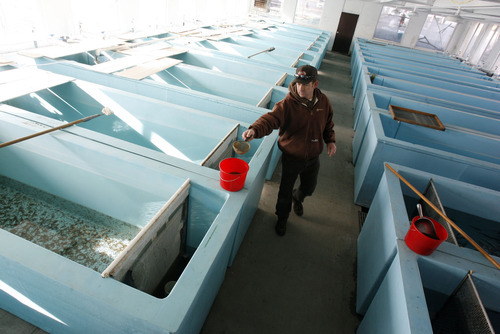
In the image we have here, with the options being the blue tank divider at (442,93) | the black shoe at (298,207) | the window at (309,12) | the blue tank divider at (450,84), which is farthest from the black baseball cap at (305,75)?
the window at (309,12)

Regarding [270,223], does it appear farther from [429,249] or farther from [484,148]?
[484,148]

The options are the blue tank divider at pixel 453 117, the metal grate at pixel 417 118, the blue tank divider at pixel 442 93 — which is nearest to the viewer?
the metal grate at pixel 417 118

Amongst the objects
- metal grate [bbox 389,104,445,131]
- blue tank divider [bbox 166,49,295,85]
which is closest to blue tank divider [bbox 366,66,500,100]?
metal grate [bbox 389,104,445,131]

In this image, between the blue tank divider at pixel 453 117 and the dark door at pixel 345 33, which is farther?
the dark door at pixel 345 33

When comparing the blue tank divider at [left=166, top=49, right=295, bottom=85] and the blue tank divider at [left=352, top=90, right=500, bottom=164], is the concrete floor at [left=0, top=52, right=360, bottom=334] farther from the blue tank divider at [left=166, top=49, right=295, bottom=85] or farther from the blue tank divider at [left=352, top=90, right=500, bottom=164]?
the blue tank divider at [left=166, top=49, right=295, bottom=85]

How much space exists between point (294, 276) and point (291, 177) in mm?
811

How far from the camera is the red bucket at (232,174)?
1575 millimetres

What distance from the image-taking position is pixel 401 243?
4.73ft

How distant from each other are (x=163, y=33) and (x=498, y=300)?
6475 millimetres

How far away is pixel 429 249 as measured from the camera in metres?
1.35

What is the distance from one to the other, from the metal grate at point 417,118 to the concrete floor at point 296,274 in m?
1.07

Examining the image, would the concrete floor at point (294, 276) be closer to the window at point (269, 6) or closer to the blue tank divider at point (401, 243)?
the blue tank divider at point (401, 243)

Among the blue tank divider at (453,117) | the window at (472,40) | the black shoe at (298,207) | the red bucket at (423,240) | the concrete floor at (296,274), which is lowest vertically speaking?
the concrete floor at (296,274)

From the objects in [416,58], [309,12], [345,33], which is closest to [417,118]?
[416,58]
